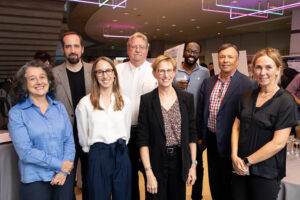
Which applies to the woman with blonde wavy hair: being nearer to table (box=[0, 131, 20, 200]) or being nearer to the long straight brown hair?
the long straight brown hair

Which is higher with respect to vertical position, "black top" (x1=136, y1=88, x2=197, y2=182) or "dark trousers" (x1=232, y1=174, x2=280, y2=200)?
"black top" (x1=136, y1=88, x2=197, y2=182)

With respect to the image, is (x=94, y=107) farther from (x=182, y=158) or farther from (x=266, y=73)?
(x=266, y=73)

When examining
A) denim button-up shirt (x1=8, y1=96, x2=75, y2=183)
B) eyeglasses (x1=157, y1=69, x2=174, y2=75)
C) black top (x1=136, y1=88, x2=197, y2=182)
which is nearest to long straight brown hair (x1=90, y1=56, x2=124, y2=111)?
black top (x1=136, y1=88, x2=197, y2=182)

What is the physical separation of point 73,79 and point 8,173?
103 cm

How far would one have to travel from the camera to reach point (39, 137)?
1751mm

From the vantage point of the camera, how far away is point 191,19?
10812mm

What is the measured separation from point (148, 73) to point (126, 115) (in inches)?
24.1

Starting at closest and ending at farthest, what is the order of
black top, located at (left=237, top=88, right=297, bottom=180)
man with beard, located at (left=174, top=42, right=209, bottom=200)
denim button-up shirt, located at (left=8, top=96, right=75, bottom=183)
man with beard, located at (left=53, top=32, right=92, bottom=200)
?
black top, located at (left=237, top=88, right=297, bottom=180)
denim button-up shirt, located at (left=8, top=96, right=75, bottom=183)
man with beard, located at (left=53, top=32, right=92, bottom=200)
man with beard, located at (left=174, top=42, right=209, bottom=200)

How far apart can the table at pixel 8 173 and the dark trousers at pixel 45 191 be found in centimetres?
43

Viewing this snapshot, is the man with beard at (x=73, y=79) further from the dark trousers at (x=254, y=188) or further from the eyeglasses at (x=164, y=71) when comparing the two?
the dark trousers at (x=254, y=188)

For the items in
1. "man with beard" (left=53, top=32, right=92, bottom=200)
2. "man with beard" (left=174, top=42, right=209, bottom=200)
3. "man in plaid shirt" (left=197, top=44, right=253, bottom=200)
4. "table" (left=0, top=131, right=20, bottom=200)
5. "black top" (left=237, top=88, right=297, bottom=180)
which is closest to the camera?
"black top" (left=237, top=88, right=297, bottom=180)

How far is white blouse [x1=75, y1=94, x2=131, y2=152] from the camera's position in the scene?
1.90m

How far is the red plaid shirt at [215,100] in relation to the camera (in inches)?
89.9

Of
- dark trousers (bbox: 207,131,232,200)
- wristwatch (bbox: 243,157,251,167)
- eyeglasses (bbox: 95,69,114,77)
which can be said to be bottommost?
dark trousers (bbox: 207,131,232,200)
